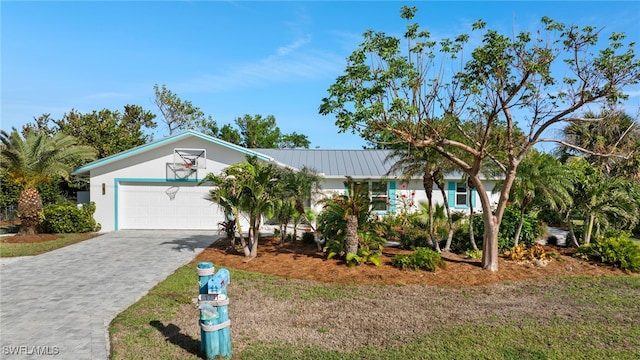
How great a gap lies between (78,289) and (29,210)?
32.1 feet

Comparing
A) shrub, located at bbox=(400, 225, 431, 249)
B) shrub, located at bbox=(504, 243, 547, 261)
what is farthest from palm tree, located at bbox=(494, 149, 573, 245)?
shrub, located at bbox=(400, 225, 431, 249)

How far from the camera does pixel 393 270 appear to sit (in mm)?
9828

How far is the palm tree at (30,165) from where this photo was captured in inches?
614

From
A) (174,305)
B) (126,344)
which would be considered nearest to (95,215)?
(174,305)

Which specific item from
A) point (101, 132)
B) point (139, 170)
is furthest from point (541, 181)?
point (101, 132)

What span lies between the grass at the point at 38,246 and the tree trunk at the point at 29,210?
3.61 ft

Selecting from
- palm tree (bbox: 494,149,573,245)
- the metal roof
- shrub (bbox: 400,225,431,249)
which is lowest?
shrub (bbox: 400,225,431,249)

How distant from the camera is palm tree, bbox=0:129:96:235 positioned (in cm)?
1559

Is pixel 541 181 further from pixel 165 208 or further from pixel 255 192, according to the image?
pixel 165 208

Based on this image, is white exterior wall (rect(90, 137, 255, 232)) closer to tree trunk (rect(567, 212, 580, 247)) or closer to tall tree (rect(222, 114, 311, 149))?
tree trunk (rect(567, 212, 580, 247))

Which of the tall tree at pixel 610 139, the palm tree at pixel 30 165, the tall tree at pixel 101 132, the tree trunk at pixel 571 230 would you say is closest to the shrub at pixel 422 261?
the tree trunk at pixel 571 230

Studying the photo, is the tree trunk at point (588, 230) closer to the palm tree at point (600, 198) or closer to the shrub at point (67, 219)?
the palm tree at point (600, 198)

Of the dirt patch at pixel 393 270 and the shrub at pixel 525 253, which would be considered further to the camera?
the shrub at pixel 525 253

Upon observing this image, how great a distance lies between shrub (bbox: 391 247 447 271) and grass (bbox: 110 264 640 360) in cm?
230
